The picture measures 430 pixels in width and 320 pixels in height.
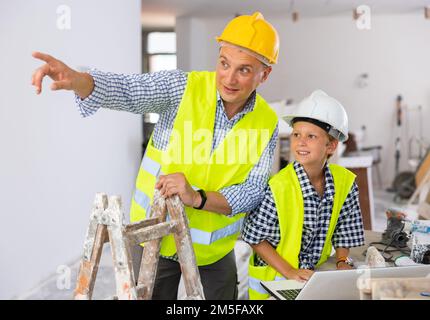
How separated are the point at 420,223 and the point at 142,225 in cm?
94

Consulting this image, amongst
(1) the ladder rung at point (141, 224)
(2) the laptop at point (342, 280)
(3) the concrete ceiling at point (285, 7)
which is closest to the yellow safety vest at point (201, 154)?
(1) the ladder rung at point (141, 224)

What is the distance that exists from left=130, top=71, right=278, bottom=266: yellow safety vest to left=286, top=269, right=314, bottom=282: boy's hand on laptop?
0.24 metres

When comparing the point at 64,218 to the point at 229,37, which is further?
the point at 64,218

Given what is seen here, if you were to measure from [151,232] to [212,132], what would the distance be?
502mm

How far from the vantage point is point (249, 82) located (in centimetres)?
141

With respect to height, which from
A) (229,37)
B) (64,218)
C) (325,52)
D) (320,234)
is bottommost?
(64,218)

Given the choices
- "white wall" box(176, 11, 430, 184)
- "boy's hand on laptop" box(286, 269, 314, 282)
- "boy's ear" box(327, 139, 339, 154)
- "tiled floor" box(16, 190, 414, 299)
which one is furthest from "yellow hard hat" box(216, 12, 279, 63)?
"white wall" box(176, 11, 430, 184)

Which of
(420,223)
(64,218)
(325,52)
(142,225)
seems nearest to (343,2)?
(325,52)

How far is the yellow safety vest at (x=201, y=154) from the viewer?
4.78 feet

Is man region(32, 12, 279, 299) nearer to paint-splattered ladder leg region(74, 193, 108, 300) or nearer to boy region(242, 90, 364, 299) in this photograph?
boy region(242, 90, 364, 299)

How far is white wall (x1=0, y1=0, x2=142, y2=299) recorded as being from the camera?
103 inches

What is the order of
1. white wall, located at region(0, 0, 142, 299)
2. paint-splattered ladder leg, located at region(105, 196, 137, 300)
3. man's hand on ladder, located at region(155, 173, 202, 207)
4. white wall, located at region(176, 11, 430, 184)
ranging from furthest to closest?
white wall, located at region(176, 11, 430, 184), white wall, located at region(0, 0, 142, 299), man's hand on ladder, located at region(155, 173, 202, 207), paint-splattered ladder leg, located at region(105, 196, 137, 300)

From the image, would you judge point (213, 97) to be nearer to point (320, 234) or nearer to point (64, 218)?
point (320, 234)

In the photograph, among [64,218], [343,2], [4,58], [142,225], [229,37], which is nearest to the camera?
[142,225]
